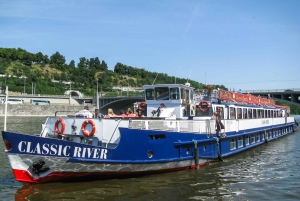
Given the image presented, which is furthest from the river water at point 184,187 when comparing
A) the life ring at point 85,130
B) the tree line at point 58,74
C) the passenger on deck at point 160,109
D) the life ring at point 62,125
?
the tree line at point 58,74

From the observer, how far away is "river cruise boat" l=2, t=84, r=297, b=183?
405 inches

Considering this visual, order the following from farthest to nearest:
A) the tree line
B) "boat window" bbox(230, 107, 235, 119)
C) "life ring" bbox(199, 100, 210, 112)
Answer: the tree line, "boat window" bbox(230, 107, 235, 119), "life ring" bbox(199, 100, 210, 112)

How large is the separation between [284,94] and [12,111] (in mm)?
59654

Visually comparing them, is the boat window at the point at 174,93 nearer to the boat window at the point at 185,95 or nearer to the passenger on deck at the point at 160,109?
the boat window at the point at 185,95

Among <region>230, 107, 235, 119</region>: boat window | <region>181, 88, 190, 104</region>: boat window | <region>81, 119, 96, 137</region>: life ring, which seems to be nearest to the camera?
<region>81, 119, 96, 137</region>: life ring

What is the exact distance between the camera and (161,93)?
15719 millimetres

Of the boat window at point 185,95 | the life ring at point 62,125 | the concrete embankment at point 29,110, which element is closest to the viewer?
the life ring at point 62,125

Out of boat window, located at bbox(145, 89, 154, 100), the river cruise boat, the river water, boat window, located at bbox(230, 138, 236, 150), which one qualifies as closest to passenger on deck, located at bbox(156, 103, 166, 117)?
the river cruise boat

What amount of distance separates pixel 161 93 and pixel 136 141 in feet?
15.3

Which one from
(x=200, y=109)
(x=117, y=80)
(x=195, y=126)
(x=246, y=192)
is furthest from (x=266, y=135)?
(x=117, y=80)

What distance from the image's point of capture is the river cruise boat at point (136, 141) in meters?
10.3

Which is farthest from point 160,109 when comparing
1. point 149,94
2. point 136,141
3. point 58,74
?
point 58,74

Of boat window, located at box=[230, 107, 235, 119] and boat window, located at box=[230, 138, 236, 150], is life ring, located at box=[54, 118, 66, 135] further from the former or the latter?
boat window, located at box=[230, 107, 235, 119]

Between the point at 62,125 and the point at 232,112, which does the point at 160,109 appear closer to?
the point at 62,125
